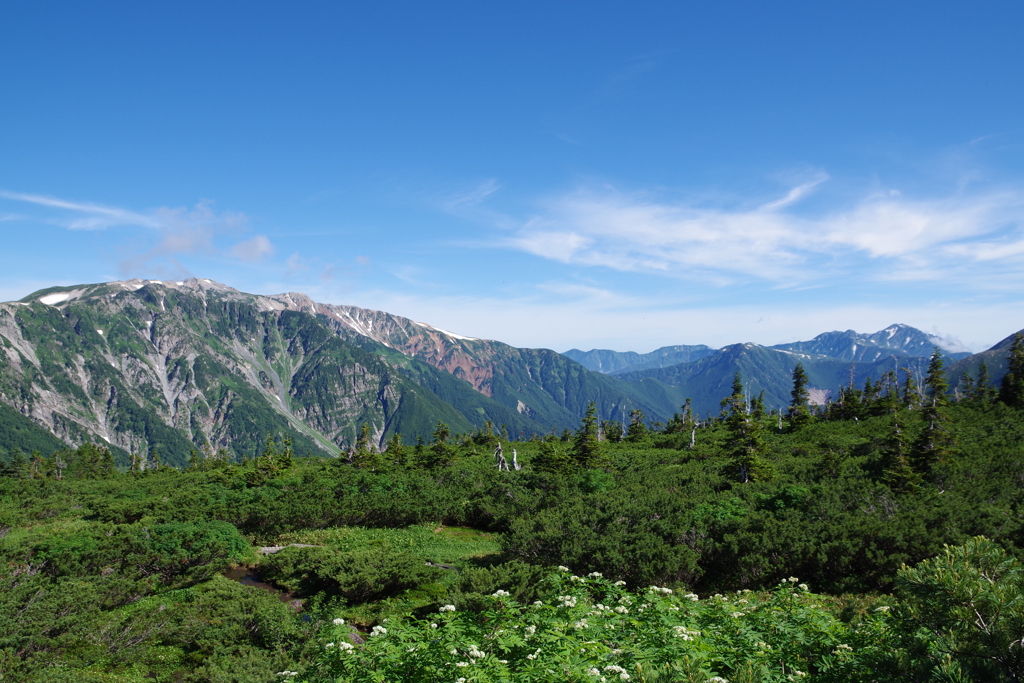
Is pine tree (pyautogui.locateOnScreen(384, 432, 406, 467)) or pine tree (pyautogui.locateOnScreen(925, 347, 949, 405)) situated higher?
pine tree (pyautogui.locateOnScreen(925, 347, 949, 405))

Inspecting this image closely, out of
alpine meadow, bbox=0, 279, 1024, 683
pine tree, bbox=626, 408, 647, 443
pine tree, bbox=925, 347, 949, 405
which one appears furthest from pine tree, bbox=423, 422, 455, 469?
pine tree, bbox=925, 347, 949, 405

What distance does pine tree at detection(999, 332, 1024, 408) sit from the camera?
150 ft

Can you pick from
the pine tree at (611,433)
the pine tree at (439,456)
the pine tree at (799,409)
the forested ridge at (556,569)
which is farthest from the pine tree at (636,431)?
the pine tree at (439,456)

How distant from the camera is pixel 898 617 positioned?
16.7ft

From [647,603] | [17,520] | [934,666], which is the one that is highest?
[934,666]

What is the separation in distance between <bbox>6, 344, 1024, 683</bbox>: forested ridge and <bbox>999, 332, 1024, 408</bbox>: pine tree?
6.40 feet

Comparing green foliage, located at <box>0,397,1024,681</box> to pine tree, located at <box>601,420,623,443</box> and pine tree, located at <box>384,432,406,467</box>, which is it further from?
pine tree, located at <box>601,420,623,443</box>

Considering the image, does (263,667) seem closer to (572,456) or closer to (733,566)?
(733,566)

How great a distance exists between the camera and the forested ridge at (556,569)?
6.67 meters

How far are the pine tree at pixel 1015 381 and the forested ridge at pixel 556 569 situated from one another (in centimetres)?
195

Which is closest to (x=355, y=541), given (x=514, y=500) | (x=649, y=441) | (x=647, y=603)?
(x=514, y=500)

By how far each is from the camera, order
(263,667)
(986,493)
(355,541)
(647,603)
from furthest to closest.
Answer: (355,541) < (986,493) < (263,667) < (647,603)

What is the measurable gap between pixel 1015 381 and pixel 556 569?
56590mm

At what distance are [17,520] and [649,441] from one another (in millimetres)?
57022
